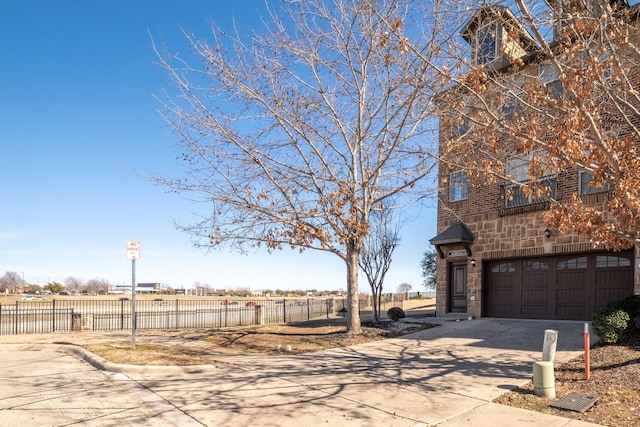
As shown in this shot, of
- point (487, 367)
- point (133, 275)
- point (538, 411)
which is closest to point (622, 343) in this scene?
point (487, 367)

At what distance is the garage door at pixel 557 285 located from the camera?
1469cm

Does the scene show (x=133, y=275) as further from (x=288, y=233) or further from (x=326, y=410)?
(x=326, y=410)

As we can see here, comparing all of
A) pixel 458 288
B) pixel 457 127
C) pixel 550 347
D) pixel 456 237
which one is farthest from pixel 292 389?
pixel 458 288

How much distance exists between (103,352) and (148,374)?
2.74 metres

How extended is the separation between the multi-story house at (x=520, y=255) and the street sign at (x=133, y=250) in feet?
29.3

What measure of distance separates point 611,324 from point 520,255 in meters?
6.52

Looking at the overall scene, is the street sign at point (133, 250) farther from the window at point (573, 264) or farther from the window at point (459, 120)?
the window at point (573, 264)

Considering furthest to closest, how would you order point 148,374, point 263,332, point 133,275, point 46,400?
point 263,332, point 133,275, point 148,374, point 46,400

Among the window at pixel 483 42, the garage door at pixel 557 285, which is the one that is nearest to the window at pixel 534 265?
the garage door at pixel 557 285

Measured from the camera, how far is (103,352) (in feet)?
35.6

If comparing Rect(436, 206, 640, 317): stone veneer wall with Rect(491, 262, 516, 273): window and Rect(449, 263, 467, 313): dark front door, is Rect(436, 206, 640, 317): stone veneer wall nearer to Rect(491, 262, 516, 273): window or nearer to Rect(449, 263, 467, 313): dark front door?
Rect(449, 263, 467, 313): dark front door

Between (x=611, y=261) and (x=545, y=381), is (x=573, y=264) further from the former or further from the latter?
(x=545, y=381)

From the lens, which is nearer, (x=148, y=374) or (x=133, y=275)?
(x=148, y=374)

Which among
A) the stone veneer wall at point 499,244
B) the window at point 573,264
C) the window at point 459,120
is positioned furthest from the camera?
the stone veneer wall at point 499,244
